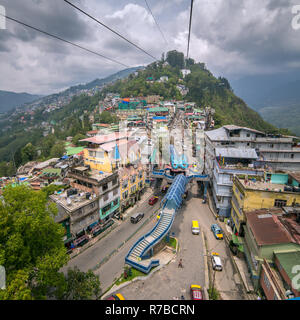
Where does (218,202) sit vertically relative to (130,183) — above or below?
below

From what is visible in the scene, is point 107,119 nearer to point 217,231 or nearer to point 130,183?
point 130,183

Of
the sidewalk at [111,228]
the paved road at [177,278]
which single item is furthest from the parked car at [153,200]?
the paved road at [177,278]

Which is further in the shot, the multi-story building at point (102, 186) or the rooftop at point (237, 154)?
the rooftop at point (237, 154)

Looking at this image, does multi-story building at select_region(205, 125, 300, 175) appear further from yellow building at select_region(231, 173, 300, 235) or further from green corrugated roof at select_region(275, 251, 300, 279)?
green corrugated roof at select_region(275, 251, 300, 279)

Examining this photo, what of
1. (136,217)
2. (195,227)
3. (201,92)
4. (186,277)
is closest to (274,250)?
(186,277)

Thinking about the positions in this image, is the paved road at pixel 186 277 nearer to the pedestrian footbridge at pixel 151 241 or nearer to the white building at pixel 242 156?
the pedestrian footbridge at pixel 151 241

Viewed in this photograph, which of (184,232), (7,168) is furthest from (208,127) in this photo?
(7,168)
